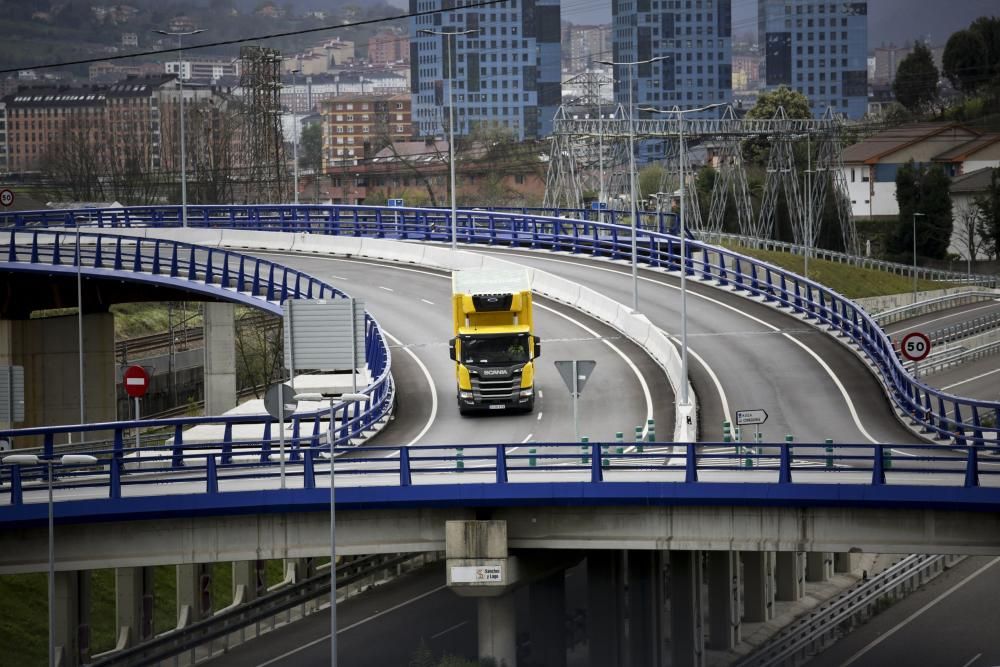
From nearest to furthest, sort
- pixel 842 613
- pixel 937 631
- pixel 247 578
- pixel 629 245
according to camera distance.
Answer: pixel 247 578 < pixel 937 631 < pixel 842 613 < pixel 629 245

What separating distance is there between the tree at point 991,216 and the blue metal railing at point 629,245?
87.3 ft

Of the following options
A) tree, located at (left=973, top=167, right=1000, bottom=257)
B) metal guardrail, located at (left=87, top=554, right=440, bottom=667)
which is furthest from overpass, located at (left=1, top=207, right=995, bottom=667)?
tree, located at (left=973, top=167, right=1000, bottom=257)

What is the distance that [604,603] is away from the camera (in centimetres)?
3625

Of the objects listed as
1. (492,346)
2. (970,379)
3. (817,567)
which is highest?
(492,346)

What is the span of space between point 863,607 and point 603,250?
20076mm

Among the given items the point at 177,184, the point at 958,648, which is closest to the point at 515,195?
the point at 177,184

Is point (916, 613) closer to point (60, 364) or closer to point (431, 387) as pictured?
point (431, 387)

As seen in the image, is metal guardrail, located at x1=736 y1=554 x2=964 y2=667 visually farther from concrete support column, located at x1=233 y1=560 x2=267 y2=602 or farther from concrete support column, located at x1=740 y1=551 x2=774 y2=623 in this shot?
concrete support column, located at x1=233 y1=560 x2=267 y2=602

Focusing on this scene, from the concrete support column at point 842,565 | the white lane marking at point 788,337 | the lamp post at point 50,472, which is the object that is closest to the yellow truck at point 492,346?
the white lane marking at point 788,337

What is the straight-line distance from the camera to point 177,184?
15300 cm

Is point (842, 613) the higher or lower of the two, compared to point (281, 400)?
lower

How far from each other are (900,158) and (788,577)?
88.2 metres

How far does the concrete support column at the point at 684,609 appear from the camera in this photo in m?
38.5

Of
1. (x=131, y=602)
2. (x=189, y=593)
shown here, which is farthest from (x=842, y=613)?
(x=131, y=602)
